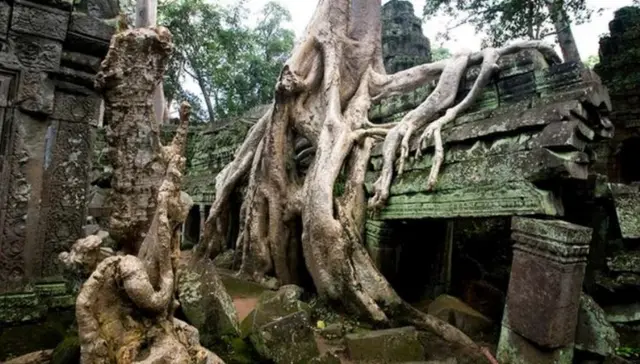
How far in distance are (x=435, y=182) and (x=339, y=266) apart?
1.29m

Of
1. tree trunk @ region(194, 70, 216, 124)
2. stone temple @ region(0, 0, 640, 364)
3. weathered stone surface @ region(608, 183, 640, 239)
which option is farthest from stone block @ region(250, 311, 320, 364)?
tree trunk @ region(194, 70, 216, 124)

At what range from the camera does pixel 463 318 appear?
4.06m

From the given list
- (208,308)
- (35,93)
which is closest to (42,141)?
→ (35,93)

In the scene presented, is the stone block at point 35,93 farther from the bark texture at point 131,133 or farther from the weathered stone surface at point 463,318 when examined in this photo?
the weathered stone surface at point 463,318

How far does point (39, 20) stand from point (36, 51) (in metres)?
0.22

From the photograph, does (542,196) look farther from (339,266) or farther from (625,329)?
(339,266)

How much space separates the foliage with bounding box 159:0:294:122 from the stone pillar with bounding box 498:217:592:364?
41.6ft

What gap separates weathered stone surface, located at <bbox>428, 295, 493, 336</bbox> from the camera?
158 inches

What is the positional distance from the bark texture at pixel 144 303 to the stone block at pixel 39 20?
131 cm

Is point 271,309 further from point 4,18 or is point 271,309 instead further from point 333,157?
point 4,18

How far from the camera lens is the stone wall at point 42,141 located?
279 cm

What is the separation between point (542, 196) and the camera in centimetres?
317

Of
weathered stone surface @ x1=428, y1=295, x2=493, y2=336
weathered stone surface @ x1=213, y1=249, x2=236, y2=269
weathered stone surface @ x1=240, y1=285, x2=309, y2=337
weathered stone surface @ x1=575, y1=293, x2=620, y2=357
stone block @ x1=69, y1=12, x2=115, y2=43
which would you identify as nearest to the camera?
stone block @ x1=69, y1=12, x2=115, y2=43

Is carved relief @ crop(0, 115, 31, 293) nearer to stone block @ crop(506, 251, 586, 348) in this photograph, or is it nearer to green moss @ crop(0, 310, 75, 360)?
green moss @ crop(0, 310, 75, 360)
